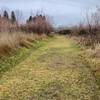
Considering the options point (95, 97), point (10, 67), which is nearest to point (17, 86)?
point (95, 97)

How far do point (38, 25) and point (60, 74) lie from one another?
116ft

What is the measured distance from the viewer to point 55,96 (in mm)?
8141

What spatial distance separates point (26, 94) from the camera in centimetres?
825

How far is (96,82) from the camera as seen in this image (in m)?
10.1

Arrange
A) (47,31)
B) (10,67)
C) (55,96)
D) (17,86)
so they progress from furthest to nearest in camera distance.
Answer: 1. (47,31)
2. (10,67)
3. (17,86)
4. (55,96)

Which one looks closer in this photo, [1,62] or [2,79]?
[2,79]

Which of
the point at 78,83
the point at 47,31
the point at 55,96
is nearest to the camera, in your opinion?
the point at 55,96

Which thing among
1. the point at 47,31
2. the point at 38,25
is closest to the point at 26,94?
the point at 38,25

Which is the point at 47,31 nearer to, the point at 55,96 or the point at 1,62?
the point at 1,62

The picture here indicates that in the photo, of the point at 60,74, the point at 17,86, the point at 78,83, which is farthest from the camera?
the point at 60,74

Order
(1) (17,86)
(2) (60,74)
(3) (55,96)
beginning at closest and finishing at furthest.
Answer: (3) (55,96), (1) (17,86), (2) (60,74)

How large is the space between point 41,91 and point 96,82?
2363 mm

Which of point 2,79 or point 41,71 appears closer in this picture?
point 2,79

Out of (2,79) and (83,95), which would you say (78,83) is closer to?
(83,95)
